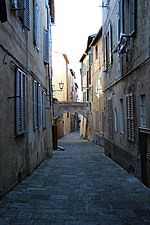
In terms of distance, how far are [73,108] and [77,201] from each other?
2342 centimetres

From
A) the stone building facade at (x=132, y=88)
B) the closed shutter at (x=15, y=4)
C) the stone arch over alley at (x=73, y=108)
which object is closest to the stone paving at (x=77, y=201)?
the stone building facade at (x=132, y=88)

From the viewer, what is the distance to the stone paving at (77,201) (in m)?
5.00

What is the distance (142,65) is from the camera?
7762 mm

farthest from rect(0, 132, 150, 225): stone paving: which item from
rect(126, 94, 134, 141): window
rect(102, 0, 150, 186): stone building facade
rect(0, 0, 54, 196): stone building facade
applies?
rect(126, 94, 134, 141): window

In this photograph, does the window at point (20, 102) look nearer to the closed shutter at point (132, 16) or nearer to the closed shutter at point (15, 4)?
the closed shutter at point (15, 4)

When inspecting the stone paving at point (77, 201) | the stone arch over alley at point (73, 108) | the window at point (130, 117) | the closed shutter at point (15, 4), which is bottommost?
the stone paving at point (77, 201)

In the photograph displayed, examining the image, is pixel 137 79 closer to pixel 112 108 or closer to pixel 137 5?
pixel 137 5

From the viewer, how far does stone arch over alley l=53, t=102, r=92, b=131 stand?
29219 millimetres

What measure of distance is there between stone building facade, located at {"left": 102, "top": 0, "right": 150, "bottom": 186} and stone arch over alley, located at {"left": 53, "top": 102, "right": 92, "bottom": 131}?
16.5 metres

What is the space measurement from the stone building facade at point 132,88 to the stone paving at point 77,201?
2.74 ft

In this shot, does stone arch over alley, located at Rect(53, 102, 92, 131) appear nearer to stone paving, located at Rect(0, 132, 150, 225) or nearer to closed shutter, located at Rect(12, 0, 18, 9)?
stone paving, located at Rect(0, 132, 150, 225)

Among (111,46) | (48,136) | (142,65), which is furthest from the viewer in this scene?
(48,136)

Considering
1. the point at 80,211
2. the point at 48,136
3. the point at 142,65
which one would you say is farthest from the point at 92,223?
the point at 48,136

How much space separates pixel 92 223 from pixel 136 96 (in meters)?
4.57
